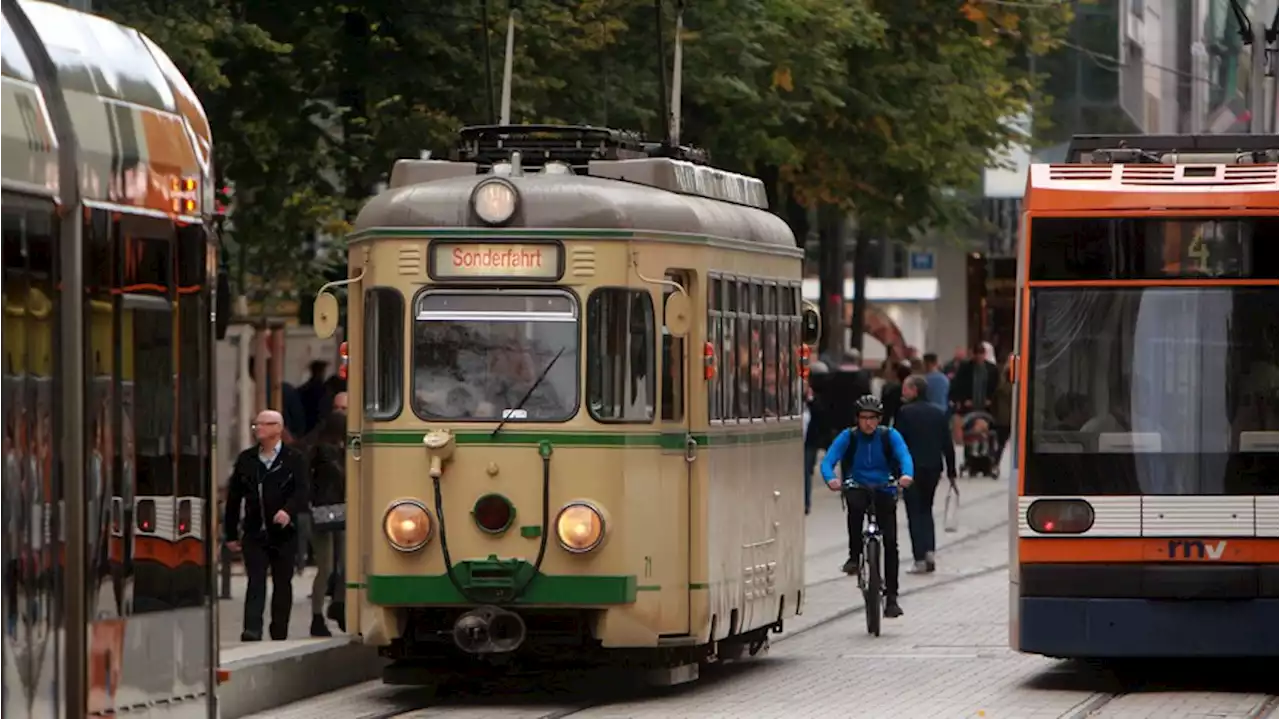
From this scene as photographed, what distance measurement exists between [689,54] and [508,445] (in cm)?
1228

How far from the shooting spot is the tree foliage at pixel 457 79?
77.2ft

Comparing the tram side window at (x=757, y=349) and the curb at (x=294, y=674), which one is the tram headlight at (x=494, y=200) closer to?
the tram side window at (x=757, y=349)

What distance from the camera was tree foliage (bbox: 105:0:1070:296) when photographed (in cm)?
2352

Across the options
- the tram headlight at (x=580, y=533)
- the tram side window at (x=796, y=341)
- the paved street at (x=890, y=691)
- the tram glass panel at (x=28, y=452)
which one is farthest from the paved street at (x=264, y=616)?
the tram glass panel at (x=28, y=452)

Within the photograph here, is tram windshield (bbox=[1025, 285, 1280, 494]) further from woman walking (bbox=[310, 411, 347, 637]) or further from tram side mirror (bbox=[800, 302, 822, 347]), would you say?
woman walking (bbox=[310, 411, 347, 637])

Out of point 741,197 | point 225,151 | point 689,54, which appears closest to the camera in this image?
point 741,197

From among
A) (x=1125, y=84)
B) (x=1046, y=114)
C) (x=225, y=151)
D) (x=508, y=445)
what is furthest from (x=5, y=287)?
(x=1125, y=84)

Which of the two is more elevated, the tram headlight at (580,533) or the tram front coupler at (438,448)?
the tram front coupler at (438,448)

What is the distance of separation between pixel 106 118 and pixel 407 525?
7.32 meters

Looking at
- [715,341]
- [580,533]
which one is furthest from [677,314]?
[580,533]

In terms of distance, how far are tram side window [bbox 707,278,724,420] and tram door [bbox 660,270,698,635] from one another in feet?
0.92

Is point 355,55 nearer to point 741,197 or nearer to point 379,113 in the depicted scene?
point 379,113

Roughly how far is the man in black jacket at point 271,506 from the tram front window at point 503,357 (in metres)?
3.02

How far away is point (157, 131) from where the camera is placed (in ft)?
30.2
